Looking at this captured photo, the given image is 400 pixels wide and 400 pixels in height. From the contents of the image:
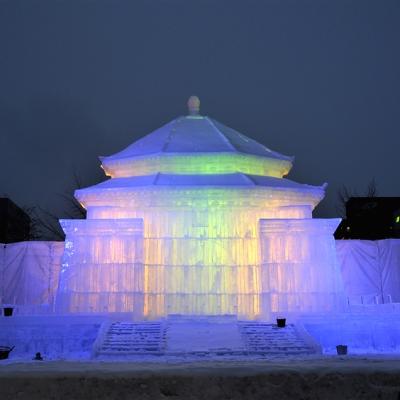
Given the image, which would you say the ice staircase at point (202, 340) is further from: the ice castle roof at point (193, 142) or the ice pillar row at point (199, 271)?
the ice castle roof at point (193, 142)

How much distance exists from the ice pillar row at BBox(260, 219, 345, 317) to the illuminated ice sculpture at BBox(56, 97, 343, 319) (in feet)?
0.11

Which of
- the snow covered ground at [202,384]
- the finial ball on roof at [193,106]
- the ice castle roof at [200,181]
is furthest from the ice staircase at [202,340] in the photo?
the finial ball on roof at [193,106]

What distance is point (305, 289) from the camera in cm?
1828

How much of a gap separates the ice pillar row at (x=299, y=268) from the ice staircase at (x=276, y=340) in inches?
87.8

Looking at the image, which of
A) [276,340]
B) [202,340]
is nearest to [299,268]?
[276,340]

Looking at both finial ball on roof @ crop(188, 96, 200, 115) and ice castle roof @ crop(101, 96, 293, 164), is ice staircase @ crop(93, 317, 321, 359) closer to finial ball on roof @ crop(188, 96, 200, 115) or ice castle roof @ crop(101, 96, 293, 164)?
ice castle roof @ crop(101, 96, 293, 164)

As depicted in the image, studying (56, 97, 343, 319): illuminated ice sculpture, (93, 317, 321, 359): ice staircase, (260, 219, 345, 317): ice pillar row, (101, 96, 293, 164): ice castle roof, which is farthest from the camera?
A: (101, 96, 293, 164): ice castle roof

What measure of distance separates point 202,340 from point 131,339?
74.1 inches

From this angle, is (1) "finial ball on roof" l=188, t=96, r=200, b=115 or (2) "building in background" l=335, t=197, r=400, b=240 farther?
(2) "building in background" l=335, t=197, r=400, b=240

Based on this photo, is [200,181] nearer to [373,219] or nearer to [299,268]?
[299,268]

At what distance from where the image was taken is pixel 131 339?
14883mm

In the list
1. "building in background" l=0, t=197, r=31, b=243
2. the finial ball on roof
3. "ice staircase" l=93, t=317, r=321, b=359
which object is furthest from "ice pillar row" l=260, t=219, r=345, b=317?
"building in background" l=0, t=197, r=31, b=243

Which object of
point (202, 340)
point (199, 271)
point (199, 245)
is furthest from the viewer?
point (199, 245)

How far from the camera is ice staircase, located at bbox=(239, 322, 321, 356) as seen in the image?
1414 cm
